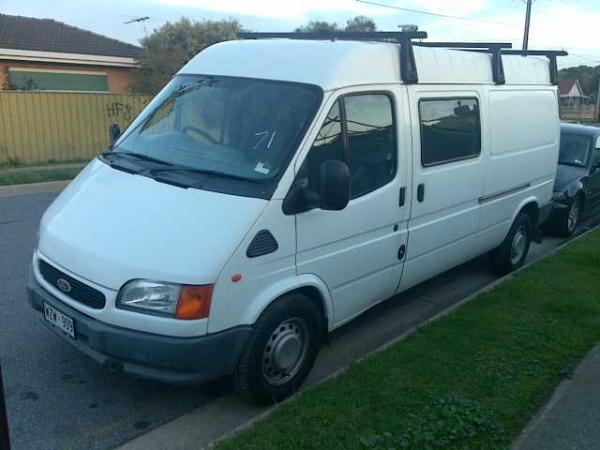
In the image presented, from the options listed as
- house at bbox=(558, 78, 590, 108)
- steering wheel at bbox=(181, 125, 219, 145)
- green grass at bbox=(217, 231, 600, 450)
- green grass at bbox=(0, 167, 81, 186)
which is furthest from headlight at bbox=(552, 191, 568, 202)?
house at bbox=(558, 78, 590, 108)

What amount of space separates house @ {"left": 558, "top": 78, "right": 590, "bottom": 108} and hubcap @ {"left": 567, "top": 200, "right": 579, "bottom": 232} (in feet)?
239

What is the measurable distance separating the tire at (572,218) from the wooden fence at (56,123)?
1272 centimetres

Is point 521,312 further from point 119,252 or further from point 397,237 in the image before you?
point 119,252

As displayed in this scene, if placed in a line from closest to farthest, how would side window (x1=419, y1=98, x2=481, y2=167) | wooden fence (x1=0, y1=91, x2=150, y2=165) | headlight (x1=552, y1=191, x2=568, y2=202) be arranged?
side window (x1=419, y1=98, x2=481, y2=167)
headlight (x1=552, y1=191, x2=568, y2=202)
wooden fence (x1=0, y1=91, x2=150, y2=165)

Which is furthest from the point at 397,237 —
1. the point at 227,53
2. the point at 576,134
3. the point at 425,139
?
the point at 576,134

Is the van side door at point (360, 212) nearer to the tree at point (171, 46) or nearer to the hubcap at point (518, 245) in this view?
the hubcap at point (518, 245)

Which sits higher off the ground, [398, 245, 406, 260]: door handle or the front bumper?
[398, 245, 406, 260]: door handle

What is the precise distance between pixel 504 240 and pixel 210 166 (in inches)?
159

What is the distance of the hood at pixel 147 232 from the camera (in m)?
3.30

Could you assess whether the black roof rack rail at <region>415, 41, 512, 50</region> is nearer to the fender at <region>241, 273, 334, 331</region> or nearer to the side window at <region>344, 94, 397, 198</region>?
the side window at <region>344, 94, 397, 198</region>

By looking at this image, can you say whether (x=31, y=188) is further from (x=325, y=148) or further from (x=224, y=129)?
(x=325, y=148)

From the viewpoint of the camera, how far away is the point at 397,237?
15.4ft

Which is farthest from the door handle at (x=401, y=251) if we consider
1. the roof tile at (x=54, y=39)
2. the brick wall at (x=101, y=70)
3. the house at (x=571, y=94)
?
the house at (x=571, y=94)

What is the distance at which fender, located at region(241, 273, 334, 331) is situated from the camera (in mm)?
3520
